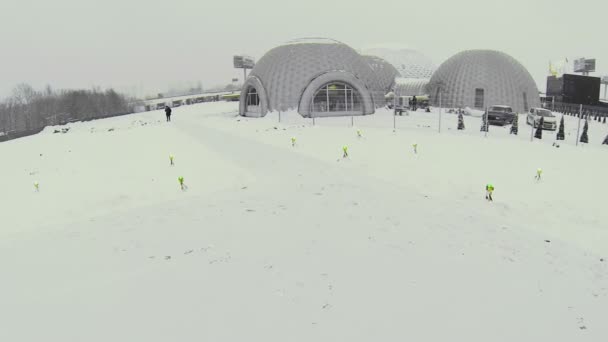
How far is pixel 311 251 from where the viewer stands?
23.3 feet

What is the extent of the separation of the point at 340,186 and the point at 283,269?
571 centimetres

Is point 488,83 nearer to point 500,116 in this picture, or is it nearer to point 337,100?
point 500,116

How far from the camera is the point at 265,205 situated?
32.6 ft

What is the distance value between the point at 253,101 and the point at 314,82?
7.76 m

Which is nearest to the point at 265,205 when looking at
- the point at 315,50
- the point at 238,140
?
the point at 238,140

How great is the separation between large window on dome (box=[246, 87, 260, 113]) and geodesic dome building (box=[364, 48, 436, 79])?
33.7 metres

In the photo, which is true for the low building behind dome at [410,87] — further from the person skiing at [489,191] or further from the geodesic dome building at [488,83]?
the person skiing at [489,191]

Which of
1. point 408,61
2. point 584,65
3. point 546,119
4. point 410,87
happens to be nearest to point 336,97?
point 546,119

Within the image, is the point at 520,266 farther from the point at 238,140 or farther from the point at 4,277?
the point at 238,140

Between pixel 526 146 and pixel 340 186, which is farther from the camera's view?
pixel 526 146

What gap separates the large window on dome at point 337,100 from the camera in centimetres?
3341

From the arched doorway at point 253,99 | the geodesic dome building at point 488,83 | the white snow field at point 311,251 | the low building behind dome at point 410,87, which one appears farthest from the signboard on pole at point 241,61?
the white snow field at point 311,251

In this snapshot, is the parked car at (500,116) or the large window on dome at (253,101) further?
the large window on dome at (253,101)

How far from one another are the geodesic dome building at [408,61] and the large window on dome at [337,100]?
3090cm
